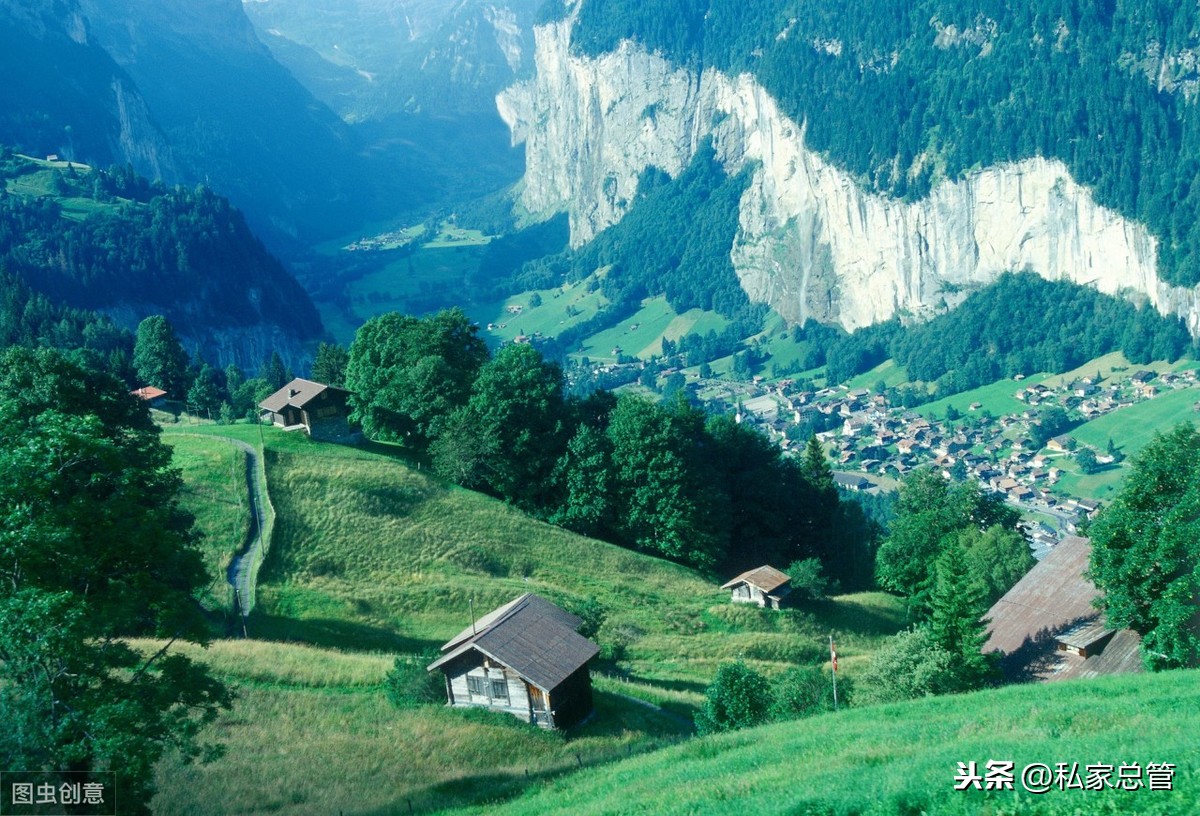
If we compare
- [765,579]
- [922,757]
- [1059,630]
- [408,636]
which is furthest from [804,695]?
[765,579]

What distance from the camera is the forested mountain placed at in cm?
16025

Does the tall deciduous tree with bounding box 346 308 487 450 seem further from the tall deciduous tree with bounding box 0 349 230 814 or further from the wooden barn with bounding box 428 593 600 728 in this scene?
the tall deciduous tree with bounding box 0 349 230 814

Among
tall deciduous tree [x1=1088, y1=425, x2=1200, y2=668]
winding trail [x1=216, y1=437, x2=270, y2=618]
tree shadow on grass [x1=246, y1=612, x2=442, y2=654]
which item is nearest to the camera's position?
tall deciduous tree [x1=1088, y1=425, x2=1200, y2=668]

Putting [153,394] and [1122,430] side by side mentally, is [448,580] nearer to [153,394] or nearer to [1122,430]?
[153,394]

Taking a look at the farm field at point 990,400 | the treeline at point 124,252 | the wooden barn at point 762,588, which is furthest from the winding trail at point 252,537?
the farm field at point 990,400

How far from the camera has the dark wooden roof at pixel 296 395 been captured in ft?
204

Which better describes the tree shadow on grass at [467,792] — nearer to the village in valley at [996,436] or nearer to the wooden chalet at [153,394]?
the wooden chalet at [153,394]

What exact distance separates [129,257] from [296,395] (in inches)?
5043

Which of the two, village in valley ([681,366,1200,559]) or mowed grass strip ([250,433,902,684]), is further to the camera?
village in valley ([681,366,1200,559])

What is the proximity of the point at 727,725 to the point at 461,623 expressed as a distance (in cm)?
1705

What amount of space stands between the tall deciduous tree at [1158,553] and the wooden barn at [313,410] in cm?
4405

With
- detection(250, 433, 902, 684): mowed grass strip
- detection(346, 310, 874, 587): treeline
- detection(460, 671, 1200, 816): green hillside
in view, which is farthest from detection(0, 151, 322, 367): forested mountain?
detection(460, 671, 1200, 816): green hillside

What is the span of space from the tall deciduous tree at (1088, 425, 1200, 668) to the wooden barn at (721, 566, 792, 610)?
1914 centimetres

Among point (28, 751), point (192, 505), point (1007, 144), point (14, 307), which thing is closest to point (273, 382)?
point (14, 307)
